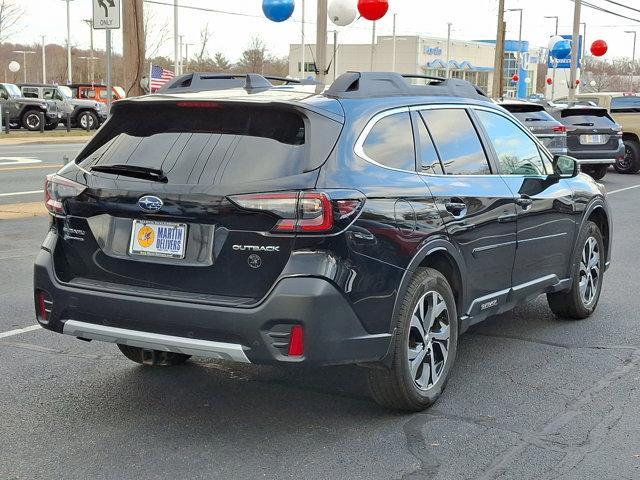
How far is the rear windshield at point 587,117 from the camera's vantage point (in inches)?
758

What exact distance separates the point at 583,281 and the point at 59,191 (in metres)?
4.10

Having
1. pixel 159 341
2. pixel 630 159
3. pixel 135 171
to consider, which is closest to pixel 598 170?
pixel 630 159

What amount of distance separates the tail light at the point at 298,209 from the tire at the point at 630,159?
19427mm

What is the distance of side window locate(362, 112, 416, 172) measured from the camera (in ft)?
14.5

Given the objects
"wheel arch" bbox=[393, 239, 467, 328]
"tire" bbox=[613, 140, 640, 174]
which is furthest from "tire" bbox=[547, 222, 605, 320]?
"tire" bbox=[613, 140, 640, 174]

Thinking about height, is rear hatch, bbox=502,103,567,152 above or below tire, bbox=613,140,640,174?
above

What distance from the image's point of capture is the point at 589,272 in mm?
6746

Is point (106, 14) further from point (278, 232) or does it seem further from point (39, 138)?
point (39, 138)

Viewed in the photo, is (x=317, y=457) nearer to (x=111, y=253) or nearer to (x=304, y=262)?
(x=304, y=262)

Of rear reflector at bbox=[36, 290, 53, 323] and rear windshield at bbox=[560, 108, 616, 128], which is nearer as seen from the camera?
rear reflector at bbox=[36, 290, 53, 323]

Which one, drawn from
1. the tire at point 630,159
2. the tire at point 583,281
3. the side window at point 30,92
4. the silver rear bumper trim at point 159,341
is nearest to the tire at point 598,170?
the tire at point 630,159

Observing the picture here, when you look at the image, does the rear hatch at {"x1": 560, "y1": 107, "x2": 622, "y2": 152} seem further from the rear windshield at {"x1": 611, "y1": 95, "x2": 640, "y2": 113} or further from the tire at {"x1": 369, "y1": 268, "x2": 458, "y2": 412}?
the tire at {"x1": 369, "y1": 268, "x2": 458, "y2": 412}

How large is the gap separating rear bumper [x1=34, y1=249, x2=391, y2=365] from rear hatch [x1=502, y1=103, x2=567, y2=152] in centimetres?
1336

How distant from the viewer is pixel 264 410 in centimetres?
460
